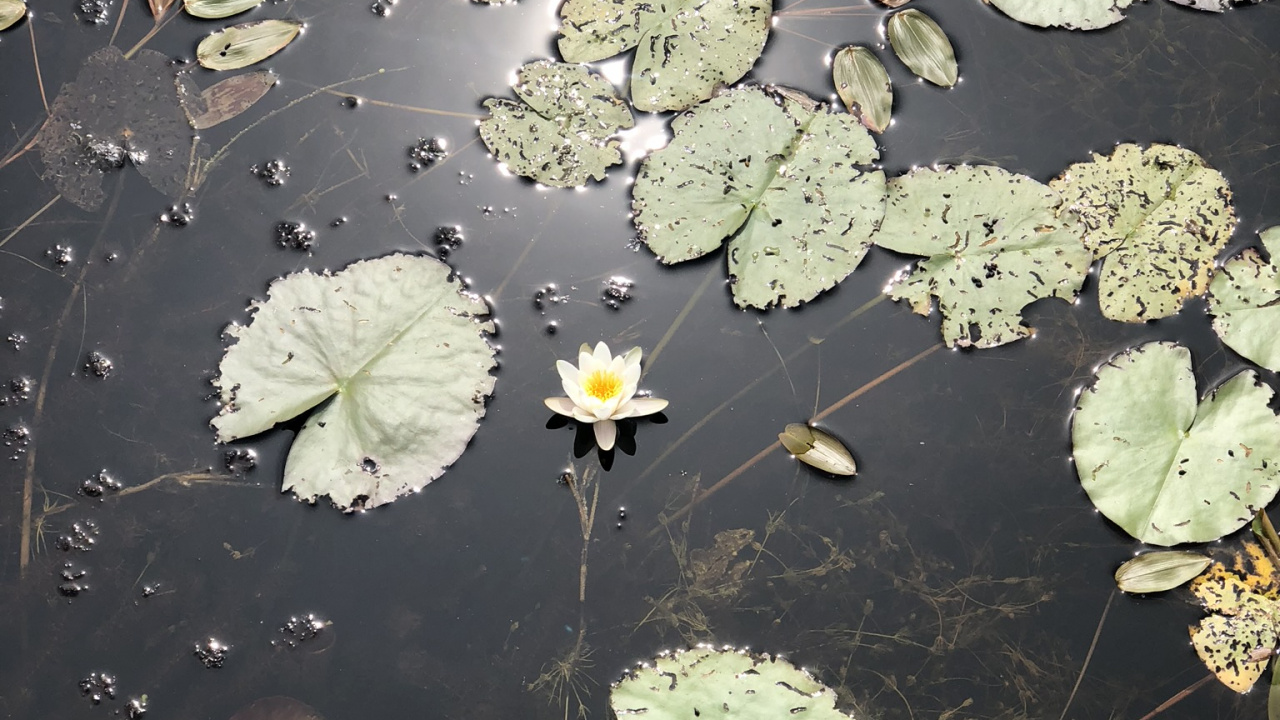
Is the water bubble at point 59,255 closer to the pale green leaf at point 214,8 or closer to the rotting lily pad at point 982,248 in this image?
the pale green leaf at point 214,8

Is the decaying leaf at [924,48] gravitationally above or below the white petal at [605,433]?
above

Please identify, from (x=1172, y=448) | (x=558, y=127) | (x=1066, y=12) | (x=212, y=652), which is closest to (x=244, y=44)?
(x=558, y=127)

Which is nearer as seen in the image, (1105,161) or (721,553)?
(721,553)

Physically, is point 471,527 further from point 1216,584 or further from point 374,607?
point 1216,584

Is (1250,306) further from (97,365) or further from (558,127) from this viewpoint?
(97,365)

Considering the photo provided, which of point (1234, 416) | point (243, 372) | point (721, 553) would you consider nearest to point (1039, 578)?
point (1234, 416)

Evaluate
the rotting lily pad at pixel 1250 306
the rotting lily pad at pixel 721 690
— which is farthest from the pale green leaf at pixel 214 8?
the rotting lily pad at pixel 1250 306

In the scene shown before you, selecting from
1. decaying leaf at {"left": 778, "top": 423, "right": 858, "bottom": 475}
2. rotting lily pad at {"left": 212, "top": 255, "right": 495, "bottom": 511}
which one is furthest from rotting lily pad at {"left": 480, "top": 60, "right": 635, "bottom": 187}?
decaying leaf at {"left": 778, "top": 423, "right": 858, "bottom": 475}
